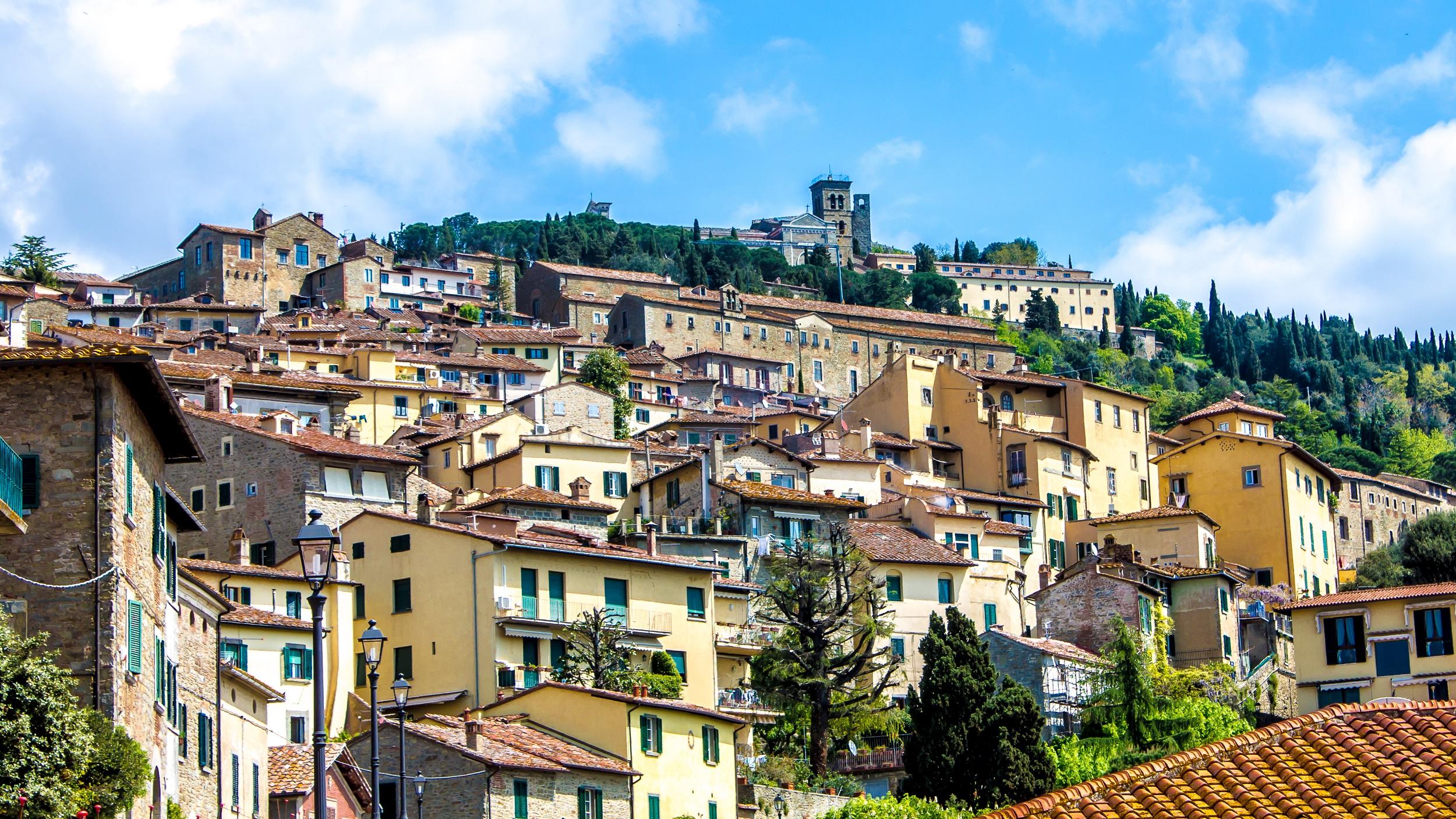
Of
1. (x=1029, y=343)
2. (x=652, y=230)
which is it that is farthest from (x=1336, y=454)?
(x=652, y=230)

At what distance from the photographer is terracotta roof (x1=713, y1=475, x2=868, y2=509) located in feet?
226

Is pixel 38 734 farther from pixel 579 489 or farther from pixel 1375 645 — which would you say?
pixel 579 489

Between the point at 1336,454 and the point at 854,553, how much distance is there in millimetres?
98555

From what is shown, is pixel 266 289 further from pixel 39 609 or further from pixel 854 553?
pixel 39 609

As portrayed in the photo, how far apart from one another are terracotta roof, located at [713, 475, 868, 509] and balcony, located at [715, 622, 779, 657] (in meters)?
6.59

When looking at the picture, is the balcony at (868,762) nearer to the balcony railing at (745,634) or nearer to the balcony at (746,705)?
the balcony at (746,705)

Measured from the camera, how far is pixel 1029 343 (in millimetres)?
164375

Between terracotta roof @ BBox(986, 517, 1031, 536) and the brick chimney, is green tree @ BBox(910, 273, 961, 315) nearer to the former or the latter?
terracotta roof @ BBox(986, 517, 1031, 536)

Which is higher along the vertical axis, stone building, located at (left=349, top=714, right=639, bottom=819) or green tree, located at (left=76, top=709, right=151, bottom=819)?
green tree, located at (left=76, top=709, right=151, bottom=819)

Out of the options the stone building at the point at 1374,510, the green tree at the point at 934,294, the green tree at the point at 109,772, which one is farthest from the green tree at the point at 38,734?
the green tree at the point at 934,294

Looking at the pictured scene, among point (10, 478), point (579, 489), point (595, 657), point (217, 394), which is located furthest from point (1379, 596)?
point (10, 478)

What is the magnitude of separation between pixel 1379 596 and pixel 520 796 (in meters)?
29.0

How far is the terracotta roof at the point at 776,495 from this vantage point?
226ft

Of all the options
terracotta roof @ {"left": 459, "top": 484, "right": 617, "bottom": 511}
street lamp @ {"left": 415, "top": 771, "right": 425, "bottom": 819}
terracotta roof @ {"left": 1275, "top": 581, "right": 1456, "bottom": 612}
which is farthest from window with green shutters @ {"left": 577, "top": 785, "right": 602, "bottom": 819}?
terracotta roof @ {"left": 1275, "top": 581, "right": 1456, "bottom": 612}
